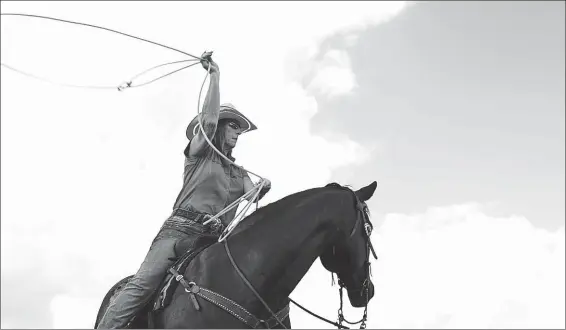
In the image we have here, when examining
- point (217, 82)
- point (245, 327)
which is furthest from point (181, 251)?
point (217, 82)

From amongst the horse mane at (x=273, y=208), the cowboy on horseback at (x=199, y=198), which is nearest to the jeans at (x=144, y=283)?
the cowboy on horseback at (x=199, y=198)

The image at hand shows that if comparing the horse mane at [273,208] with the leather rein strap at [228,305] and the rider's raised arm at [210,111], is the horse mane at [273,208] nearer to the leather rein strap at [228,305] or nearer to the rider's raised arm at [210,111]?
the leather rein strap at [228,305]

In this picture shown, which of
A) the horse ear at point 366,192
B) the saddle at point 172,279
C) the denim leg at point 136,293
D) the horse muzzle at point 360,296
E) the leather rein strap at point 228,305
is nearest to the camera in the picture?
the leather rein strap at point 228,305

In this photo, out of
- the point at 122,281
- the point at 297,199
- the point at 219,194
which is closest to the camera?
the point at 297,199

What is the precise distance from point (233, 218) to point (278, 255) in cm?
135

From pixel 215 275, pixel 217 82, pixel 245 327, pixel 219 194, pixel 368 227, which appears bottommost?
pixel 245 327

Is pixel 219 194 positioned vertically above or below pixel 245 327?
above

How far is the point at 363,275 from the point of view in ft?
24.7

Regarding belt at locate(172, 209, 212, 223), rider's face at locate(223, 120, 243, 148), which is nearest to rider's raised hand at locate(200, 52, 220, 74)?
rider's face at locate(223, 120, 243, 148)

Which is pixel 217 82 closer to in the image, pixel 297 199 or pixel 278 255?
pixel 297 199

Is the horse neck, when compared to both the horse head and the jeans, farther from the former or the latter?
the jeans

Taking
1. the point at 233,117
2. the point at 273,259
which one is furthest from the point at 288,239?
the point at 233,117

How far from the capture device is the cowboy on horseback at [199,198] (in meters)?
7.48

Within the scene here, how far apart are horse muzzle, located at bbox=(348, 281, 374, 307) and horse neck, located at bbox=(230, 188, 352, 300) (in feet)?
2.77
